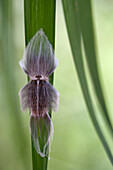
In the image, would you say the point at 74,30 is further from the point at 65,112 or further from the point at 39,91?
the point at 65,112

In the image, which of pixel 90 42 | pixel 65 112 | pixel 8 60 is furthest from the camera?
pixel 65 112

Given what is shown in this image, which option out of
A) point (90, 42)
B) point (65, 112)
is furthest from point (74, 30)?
point (65, 112)

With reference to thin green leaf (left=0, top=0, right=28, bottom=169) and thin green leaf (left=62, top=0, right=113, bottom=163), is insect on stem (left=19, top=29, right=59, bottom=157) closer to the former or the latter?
thin green leaf (left=62, top=0, right=113, bottom=163)

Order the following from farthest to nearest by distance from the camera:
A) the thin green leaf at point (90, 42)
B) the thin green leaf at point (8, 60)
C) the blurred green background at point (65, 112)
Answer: the blurred green background at point (65, 112) < the thin green leaf at point (8, 60) < the thin green leaf at point (90, 42)

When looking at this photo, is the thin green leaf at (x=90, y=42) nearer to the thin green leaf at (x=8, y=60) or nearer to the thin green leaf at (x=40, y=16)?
the thin green leaf at (x=40, y=16)

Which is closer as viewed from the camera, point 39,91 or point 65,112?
point 39,91

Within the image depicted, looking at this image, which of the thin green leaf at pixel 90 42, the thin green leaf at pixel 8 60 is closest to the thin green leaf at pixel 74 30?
the thin green leaf at pixel 90 42

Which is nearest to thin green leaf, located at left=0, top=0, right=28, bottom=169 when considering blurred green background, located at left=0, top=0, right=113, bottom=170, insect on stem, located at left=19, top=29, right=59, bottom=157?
blurred green background, located at left=0, top=0, right=113, bottom=170

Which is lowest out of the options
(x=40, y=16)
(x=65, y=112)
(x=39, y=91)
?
(x=65, y=112)
